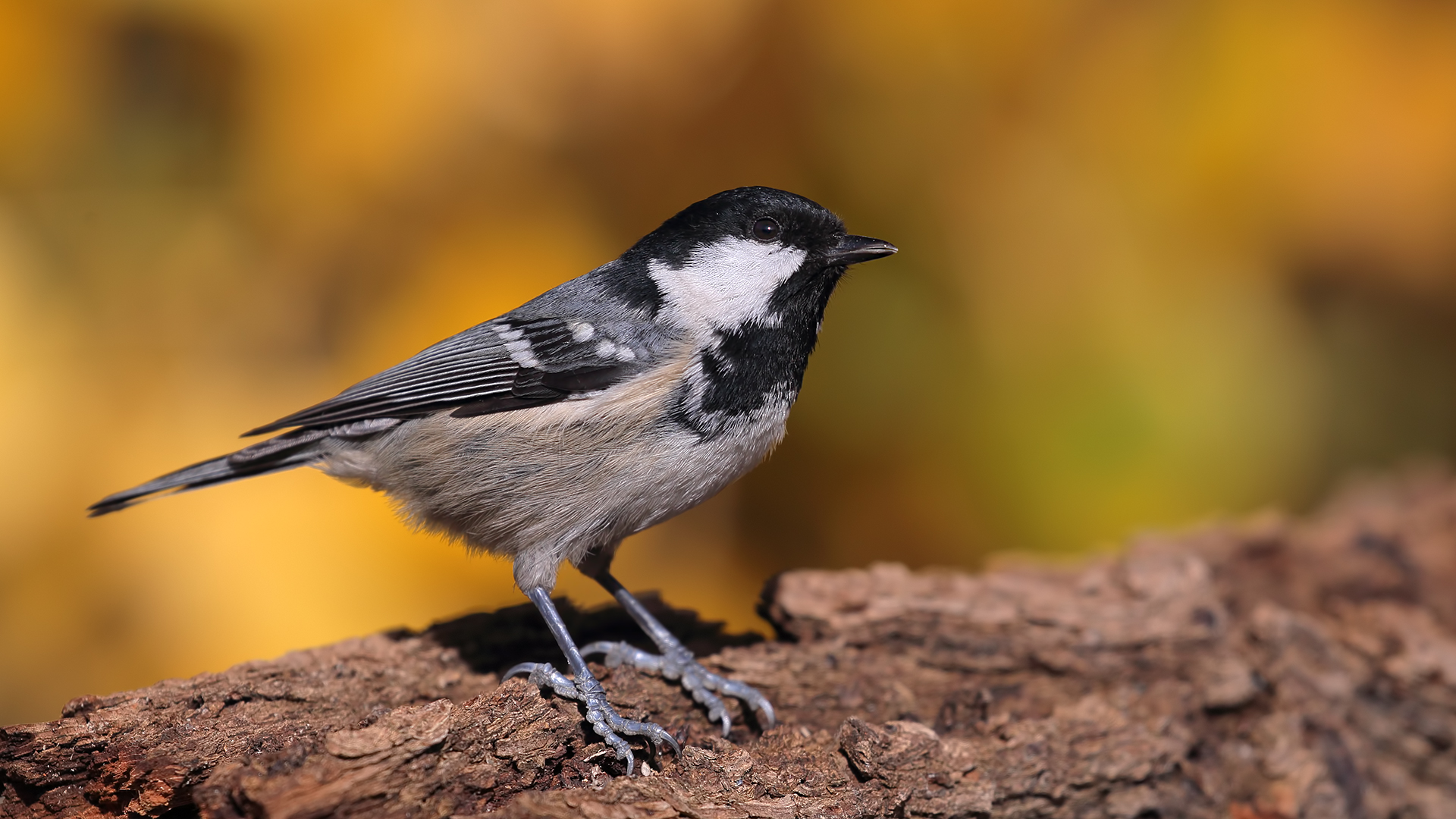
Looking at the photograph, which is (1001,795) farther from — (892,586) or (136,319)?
(136,319)

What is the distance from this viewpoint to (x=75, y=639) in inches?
105

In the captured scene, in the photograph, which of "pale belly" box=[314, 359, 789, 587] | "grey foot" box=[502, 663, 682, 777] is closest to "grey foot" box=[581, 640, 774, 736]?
"grey foot" box=[502, 663, 682, 777]

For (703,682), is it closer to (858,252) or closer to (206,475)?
(858,252)

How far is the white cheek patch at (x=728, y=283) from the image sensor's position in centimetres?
204

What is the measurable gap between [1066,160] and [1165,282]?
0.51m

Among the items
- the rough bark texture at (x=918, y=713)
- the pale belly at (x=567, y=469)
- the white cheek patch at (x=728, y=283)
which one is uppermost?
the white cheek patch at (x=728, y=283)

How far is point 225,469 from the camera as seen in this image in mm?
2197

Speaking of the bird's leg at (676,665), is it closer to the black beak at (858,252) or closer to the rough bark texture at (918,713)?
→ the rough bark texture at (918,713)

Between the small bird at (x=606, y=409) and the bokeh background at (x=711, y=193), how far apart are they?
2.09 ft

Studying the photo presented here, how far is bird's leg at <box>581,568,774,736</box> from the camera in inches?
79.5

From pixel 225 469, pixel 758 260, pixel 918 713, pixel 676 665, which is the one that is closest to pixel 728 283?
pixel 758 260

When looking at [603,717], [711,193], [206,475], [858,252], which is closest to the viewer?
[603,717]

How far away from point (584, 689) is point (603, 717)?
0.08 metres

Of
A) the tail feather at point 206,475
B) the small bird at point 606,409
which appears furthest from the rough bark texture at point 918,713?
the tail feather at point 206,475
